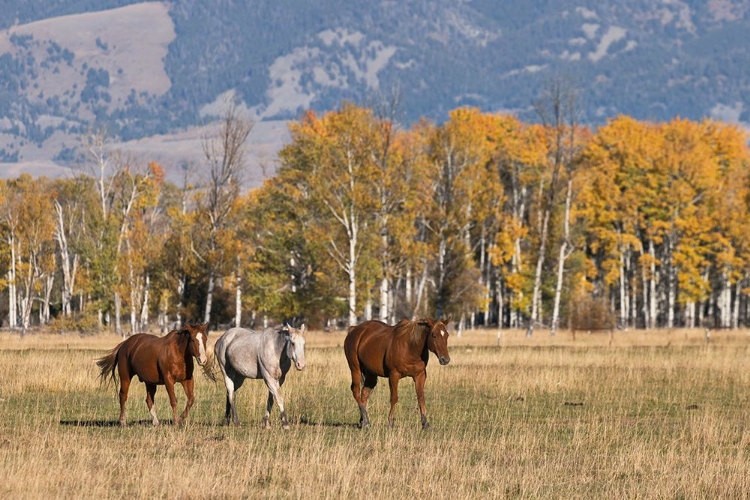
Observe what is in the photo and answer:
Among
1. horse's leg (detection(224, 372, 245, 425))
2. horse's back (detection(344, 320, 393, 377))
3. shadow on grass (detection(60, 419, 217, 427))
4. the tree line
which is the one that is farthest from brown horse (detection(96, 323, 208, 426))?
the tree line

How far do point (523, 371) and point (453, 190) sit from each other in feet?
109

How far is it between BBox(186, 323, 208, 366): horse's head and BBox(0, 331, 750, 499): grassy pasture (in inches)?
46.9

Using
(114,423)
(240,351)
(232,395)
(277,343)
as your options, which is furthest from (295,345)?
(114,423)

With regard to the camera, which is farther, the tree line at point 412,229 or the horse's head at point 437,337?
the tree line at point 412,229

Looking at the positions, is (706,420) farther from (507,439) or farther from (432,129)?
(432,129)

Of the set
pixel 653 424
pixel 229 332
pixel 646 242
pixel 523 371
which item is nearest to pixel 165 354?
pixel 229 332

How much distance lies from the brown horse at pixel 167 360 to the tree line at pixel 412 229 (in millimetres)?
36896

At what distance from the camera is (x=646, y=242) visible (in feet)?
279

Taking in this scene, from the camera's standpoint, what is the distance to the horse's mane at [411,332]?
68.7ft

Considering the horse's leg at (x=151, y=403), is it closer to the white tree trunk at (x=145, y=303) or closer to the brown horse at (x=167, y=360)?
the brown horse at (x=167, y=360)

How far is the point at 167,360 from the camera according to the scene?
20812 mm

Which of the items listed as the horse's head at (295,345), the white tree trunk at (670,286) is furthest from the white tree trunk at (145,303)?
the horse's head at (295,345)

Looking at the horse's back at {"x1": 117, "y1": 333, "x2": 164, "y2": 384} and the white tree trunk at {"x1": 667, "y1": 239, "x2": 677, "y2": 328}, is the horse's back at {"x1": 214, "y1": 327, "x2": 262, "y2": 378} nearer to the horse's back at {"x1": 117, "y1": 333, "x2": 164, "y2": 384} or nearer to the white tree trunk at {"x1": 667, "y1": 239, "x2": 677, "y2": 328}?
the horse's back at {"x1": 117, "y1": 333, "x2": 164, "y2": 384}

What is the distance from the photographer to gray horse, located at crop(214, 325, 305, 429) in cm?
2048
